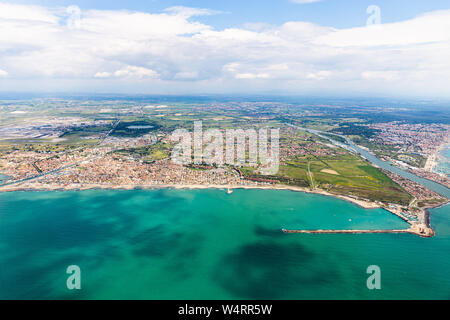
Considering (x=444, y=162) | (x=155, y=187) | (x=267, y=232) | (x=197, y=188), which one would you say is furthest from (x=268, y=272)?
(x=444, y=162)

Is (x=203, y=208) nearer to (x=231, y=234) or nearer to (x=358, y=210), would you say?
(x=231, y=234)

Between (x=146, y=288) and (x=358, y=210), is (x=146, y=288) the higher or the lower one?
the lower one

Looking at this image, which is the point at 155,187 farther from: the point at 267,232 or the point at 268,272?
the point at 268,272

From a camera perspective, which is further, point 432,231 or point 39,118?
point 39,118

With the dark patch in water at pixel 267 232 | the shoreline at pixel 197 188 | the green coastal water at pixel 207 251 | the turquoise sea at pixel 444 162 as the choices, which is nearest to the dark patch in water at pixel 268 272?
the green coastal water at pixel 207 251

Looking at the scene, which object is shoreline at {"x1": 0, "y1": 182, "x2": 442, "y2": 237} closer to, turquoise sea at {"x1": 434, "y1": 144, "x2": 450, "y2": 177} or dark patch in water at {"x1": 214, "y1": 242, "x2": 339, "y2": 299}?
dark patch in water at {"x1": 214, "y1": 242, "x2": 339, "y2": 299}

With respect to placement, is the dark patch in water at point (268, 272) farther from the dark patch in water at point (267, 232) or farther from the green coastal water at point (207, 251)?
the dark patch in water at point (267, 232)

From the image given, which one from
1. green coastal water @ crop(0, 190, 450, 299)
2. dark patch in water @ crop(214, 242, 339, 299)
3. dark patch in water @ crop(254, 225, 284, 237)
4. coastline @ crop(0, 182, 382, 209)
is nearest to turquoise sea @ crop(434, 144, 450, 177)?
green coastal water @ crop(0, 190, 450, 299)
